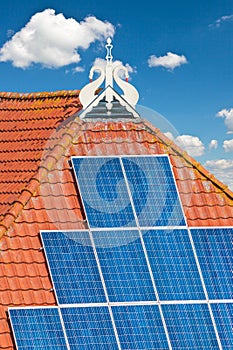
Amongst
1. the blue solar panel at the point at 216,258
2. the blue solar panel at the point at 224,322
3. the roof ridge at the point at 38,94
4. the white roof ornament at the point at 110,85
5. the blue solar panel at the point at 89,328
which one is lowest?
the blue solar panel at the point at 224,322

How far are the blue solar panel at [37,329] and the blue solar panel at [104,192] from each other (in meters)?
1.73

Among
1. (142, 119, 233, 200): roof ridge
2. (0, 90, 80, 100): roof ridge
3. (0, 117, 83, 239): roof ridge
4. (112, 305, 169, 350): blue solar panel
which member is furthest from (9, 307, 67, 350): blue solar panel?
(0, 90, 80, 100): roof ridge

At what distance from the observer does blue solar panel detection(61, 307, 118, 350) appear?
305 inches

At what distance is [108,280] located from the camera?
8180mm

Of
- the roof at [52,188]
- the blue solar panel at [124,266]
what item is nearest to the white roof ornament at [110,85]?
the roof at [52,188]

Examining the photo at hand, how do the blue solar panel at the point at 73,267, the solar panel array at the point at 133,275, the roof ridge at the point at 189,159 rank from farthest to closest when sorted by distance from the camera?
the roof ridge at the point at 189,159 → the blue solar panel at the point at 73,267 → the solar panel array at the point at 133,275

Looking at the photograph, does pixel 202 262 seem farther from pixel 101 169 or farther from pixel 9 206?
pixel 9 206

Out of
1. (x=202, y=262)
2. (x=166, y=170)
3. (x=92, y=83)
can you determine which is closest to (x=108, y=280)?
(x=202, y=262)

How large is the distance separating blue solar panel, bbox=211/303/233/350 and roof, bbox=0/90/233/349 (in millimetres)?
1590

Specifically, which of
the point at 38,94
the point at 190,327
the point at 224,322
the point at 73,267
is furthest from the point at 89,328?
the point at 38,94

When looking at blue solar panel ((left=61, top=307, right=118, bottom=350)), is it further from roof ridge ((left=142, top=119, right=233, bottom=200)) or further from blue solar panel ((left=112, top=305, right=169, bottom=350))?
roof ridge ((left=142, top=119, right=233, bottom=200))

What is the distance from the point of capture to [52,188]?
9117mm

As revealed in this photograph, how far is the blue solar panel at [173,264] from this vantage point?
8219 millimetres

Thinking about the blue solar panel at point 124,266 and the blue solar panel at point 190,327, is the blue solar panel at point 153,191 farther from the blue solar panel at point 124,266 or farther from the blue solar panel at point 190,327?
the blue solar panel at point 190,327
